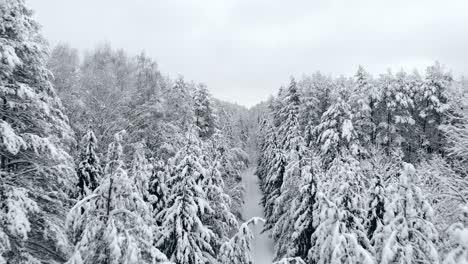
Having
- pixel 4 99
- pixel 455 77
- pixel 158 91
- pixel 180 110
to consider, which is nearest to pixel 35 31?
pixel 4 99

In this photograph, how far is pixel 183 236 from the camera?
12805 mm

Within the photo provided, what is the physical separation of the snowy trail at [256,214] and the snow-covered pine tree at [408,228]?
67.3 ft

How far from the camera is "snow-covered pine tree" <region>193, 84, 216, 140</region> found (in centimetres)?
3403

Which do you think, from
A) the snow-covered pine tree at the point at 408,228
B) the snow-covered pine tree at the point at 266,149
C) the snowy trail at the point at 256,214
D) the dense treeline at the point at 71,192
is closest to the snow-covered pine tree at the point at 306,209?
the dense treeline at the point at 71,192

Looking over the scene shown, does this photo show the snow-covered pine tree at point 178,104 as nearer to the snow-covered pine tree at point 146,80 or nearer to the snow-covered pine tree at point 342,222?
the snow-covered pine tree at point 146,80

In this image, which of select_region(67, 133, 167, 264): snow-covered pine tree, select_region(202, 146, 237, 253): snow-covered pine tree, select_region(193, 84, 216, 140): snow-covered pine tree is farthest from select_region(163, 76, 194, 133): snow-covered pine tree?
select_region(67, 133, 167, 264): snow-covered pine tree

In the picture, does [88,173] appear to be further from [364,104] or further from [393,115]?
[393,115]

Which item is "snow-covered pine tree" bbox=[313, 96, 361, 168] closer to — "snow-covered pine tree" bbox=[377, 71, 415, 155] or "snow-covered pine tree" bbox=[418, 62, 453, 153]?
"snow-covered pine tree" bbox=[377, 71, 415, 155]

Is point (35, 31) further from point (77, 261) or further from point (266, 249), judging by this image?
point (266, 249)

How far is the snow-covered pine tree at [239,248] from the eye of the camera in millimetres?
8500

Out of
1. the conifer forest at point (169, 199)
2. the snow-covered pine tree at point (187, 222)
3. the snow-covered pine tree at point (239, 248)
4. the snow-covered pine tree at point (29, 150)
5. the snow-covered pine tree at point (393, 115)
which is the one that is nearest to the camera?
the conifer forest at point (169, 199)

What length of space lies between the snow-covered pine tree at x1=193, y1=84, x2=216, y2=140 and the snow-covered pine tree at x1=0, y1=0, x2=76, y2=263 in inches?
860

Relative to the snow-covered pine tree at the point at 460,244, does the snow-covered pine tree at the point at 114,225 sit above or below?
above

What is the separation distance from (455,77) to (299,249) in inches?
1495
